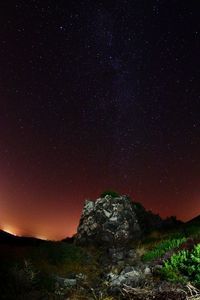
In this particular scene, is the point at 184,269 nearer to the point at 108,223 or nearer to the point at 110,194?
the point at 108,223

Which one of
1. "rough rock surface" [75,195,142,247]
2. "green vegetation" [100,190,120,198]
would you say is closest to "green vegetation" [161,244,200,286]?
"rough rock surface" [75,195,142,247]

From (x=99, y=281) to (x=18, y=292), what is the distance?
4052 millimetres

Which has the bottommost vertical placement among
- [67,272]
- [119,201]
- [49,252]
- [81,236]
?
[67,272]

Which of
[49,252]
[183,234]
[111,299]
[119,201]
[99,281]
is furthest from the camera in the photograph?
[119,201]

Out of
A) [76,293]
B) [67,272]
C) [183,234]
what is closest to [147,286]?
[76,293]

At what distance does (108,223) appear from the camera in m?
26.0

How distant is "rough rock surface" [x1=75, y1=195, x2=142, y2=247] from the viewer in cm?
2516

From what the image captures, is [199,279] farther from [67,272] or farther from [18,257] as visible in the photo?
[18,257]

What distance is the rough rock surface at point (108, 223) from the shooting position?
2516cm

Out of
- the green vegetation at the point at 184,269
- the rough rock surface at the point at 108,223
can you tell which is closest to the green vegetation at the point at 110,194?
the rough rock surface at the point at 108,223

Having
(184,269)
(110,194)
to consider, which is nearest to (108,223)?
(110,194)

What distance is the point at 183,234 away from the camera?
22641 millimetres

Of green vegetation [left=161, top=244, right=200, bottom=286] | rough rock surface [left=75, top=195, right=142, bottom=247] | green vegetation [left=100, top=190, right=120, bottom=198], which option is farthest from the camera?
green vegetation [left=100, top=190, right=120, bottom=198]

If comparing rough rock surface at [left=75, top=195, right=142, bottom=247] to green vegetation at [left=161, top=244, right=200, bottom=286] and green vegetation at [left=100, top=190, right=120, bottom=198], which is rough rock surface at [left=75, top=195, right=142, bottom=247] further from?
green vegetation at [left=161, top=244, right=200, bottom=286]
